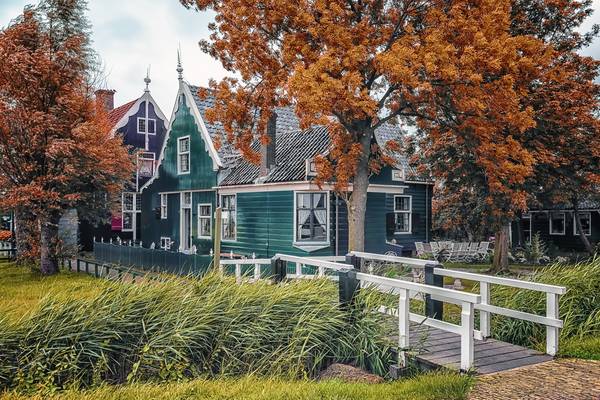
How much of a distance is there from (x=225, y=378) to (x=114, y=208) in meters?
15.2

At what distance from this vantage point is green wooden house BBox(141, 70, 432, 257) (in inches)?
712

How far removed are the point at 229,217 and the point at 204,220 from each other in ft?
5.98

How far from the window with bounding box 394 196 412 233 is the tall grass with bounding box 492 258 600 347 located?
48.5 ft

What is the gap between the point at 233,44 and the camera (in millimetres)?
14133

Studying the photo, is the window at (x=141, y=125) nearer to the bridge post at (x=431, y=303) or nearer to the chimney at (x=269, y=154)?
the chimney at (x=269, y=154)

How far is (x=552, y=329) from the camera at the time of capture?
7293 mm

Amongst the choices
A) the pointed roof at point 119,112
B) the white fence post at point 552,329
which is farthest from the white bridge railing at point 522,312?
the pointed roof at point 119,112

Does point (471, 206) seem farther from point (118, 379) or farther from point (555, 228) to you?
point (118, 379)

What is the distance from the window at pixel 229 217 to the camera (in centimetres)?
2091

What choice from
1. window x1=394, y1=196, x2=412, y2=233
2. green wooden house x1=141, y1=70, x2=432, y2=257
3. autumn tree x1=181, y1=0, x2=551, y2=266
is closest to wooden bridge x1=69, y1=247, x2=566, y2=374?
autumn tree x1=181, y1=0, x2=551, y2=266

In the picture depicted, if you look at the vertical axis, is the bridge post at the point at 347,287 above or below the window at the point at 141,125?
below

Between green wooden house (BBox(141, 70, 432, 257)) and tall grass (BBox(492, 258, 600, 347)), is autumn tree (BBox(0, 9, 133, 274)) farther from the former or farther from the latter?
tall grass (BBox(492, 258, 600, 347))

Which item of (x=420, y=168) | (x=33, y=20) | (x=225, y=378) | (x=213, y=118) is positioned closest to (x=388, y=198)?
(x=420, y=168)

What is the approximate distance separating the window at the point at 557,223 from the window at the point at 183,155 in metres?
20.8
